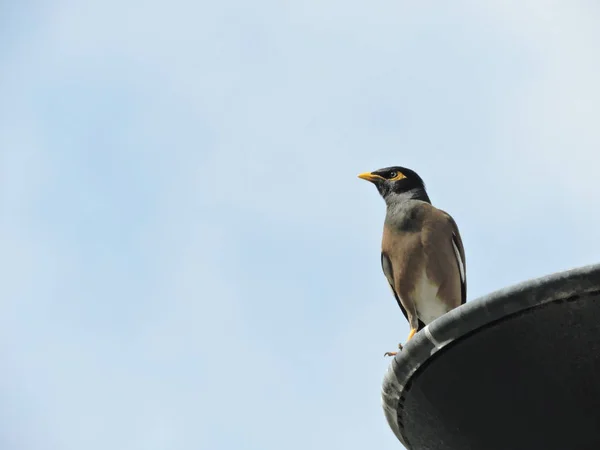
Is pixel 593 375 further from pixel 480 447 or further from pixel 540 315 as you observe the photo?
pixel 480 447

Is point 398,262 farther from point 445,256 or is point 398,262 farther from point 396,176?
point 396,176

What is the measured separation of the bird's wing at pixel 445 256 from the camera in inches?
316

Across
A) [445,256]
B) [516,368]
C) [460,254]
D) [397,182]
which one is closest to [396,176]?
[397,182]

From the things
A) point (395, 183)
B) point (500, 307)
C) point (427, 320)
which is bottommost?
point (427, 320)

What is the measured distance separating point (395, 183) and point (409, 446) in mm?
5415

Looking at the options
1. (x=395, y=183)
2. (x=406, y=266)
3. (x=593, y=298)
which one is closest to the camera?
(x=593, y=298)

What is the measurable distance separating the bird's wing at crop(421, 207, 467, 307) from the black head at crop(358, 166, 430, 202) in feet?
2.03

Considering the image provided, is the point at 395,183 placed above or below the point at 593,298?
above

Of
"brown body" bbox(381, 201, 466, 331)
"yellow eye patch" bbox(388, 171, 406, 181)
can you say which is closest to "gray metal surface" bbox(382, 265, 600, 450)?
"brown body" bbox(381, 201, 466, 331)

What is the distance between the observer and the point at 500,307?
3289 millimetres

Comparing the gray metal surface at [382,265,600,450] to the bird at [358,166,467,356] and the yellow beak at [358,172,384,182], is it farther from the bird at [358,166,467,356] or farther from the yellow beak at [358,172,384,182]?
the yellow beak at [358,172,384,182]

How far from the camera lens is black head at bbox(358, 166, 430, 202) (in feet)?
29.5

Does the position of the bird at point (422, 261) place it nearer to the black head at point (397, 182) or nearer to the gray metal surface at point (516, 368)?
the black head at point (397, 182)

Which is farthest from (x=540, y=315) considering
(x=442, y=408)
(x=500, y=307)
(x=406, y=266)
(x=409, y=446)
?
(x=406, y=266)
